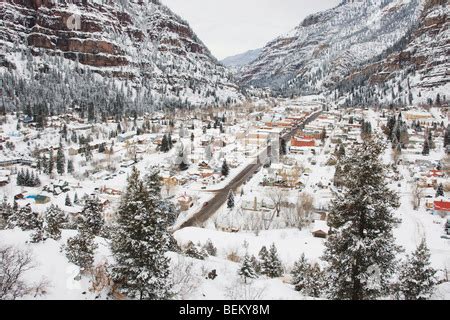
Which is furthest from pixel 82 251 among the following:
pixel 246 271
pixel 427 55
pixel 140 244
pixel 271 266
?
pixel 427 55

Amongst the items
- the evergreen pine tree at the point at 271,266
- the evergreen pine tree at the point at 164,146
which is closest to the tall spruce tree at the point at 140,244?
the evergreen pine tree at the point at 271,266

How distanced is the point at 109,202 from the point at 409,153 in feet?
165

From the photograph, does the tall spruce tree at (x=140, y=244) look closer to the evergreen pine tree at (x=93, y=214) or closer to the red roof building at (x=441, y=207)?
the evergreen pine tree at (x=93, y=214)

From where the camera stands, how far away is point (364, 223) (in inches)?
347


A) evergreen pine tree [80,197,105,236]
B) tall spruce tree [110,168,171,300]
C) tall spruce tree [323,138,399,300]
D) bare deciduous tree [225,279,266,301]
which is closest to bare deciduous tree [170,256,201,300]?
tall spruce tree [110,168,171,300]

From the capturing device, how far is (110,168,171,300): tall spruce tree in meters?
8.97

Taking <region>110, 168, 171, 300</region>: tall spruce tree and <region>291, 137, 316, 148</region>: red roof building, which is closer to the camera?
<region>110, 168, 171, 300</region>: tall spruce tree

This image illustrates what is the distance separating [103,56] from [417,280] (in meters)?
148

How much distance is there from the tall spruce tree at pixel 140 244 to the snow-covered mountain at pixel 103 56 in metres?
105

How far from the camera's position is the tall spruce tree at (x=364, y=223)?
860 centimetres

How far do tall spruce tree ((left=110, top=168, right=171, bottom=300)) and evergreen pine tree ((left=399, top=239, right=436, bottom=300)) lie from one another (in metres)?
9.08

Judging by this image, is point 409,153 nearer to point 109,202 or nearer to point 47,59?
point 109,202

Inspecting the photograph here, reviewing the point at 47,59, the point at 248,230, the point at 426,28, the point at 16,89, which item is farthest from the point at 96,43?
the point at 426,28

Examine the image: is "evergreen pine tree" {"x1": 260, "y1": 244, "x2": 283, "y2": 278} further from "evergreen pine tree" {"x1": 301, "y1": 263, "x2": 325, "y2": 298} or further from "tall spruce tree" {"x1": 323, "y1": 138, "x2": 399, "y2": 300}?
"tall spruce tree" {"x1": 323, "y1": 138, "x2": 399, "y2": 300}
